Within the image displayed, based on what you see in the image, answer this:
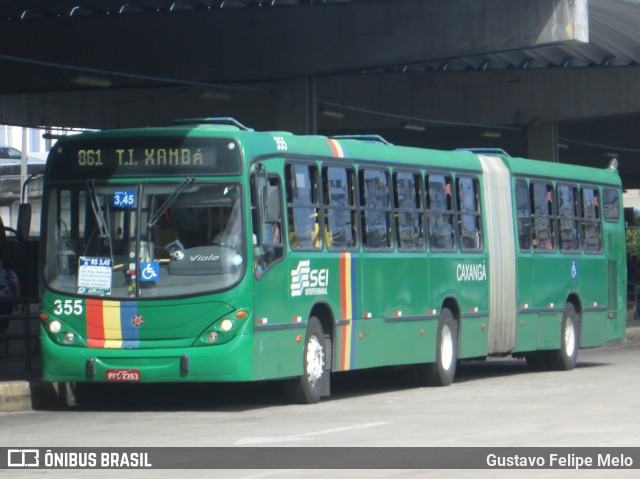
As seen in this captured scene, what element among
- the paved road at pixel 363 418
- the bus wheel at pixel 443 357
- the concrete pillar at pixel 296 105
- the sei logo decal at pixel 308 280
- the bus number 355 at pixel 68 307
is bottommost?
the paved road at pixel 363 418

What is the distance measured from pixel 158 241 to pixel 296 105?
16524mm

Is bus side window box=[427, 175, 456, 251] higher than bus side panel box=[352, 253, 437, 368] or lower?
higher

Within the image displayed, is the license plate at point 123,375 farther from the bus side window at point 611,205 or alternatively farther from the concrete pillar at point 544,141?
the concrete pillar at point 544,141

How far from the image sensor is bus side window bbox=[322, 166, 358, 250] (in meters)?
17.9

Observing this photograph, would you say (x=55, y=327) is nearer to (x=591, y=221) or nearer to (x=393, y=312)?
(x=393, y=312)

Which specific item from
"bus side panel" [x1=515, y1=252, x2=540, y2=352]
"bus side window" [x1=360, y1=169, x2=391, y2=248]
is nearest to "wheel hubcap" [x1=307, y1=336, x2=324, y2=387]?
"bus side window" [x1=360, y1=169, x2=391, y2=248]

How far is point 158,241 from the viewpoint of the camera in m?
16.2

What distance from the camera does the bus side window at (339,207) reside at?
17891 mm

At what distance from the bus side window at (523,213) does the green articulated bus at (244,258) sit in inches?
91.9

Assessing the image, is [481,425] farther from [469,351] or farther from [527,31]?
Result: [527,31]

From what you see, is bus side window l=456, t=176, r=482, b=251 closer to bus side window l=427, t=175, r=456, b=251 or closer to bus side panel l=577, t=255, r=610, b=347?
bus side window l=427, t=175, r=456, b=251

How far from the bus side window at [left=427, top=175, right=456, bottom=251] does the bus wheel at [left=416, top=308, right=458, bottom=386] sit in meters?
0.89

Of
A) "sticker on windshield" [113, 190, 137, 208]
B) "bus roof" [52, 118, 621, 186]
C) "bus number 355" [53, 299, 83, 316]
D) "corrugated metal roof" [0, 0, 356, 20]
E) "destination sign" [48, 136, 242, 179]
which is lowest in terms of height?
"bus number 355" [53, 299, 83, 316]

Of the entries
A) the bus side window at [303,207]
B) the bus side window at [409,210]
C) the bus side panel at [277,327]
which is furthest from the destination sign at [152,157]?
the bus side window at [409,210]
